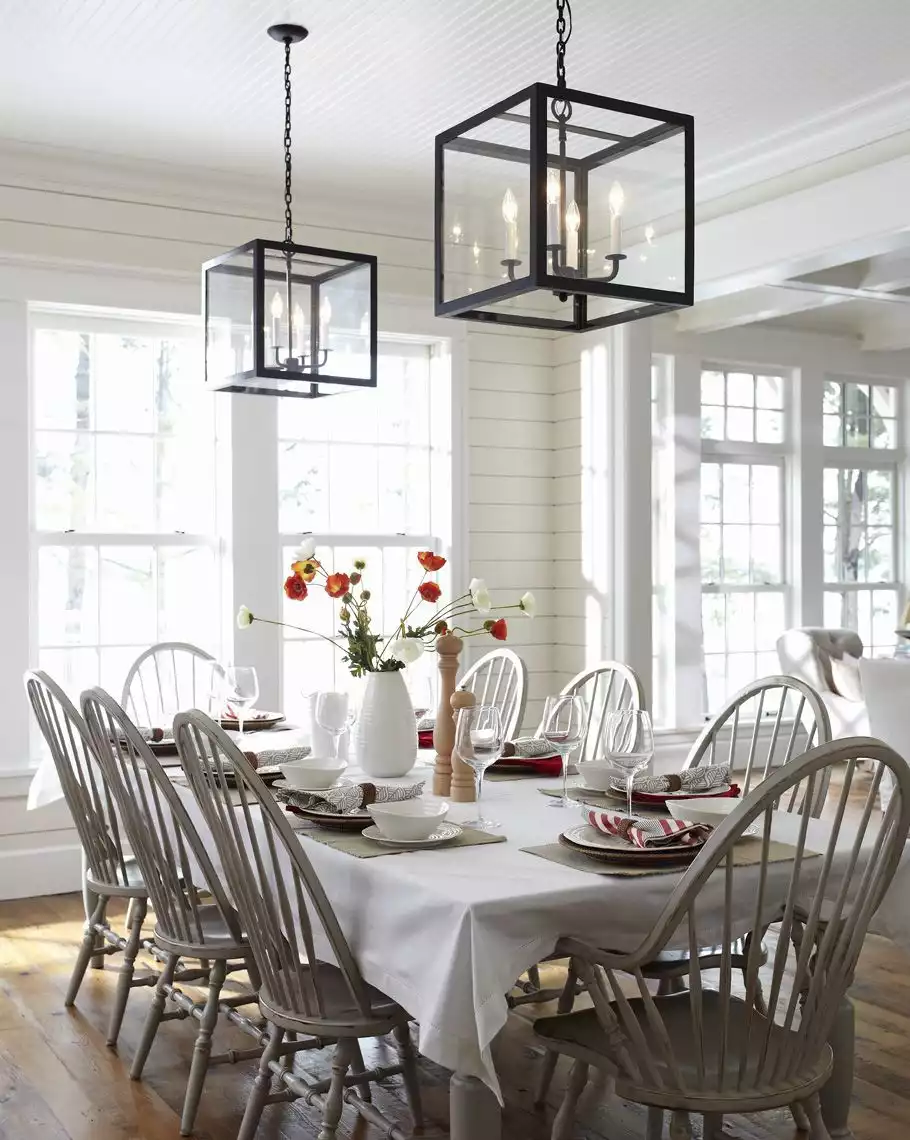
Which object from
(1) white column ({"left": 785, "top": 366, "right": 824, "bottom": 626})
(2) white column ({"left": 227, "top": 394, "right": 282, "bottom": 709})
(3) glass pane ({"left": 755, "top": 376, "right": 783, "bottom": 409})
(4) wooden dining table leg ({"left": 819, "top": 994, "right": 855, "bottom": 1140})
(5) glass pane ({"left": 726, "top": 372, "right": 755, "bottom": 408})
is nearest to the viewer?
(4) wooden dining table leg ({"left": 819, "top": 994, "right": 855, "bottom": 1140})

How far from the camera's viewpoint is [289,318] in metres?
3.58

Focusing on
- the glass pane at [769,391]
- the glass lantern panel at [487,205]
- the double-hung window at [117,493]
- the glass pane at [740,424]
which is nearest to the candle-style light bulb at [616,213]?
the glass lantern panel at [487,205]

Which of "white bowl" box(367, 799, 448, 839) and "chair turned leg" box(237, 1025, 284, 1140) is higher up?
"white bowl" box(367, 799, 448, 839)

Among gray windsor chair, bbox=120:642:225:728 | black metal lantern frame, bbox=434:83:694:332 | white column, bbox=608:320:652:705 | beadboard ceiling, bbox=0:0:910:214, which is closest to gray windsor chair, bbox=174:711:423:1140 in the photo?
black metal lantern frame, bbox=434:83:694:332

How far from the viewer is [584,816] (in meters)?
2.73

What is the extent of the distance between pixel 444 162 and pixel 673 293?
0.55 metres

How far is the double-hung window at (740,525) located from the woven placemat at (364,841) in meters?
5.56

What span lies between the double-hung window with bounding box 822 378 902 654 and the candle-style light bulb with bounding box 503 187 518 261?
6416mm

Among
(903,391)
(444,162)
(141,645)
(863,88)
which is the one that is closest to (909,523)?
(903,391)

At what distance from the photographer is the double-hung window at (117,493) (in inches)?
209

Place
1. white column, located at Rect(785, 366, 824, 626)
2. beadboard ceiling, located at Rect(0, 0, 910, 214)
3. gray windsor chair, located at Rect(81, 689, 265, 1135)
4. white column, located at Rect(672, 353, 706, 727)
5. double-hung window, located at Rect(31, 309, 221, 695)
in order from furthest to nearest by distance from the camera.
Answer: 1. white column, located at Rect(785, 366, 824, 626)
2. white column, located at Rect(672, 353, 706, 727)
3. double-hung window, located at Rect(31, 309, 221, 695)
4. beadboard ceiling, located at Rect(0, 0, 910, 214)
5. gray windsor chair, located at Rect(81, 689, 265, 1135)

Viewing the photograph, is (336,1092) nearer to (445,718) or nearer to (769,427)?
(445,718)

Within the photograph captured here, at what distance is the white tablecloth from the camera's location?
2074 mm

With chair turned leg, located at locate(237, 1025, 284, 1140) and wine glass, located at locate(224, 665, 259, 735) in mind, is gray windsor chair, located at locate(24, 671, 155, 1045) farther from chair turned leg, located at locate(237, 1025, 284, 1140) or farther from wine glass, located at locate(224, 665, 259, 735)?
chair turned leg, located at locate(237, 1025, 284, 1140)
